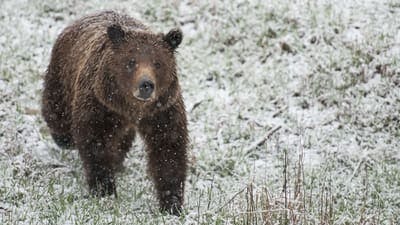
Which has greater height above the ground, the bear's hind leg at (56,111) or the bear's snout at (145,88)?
the bear's snout at (145,88)

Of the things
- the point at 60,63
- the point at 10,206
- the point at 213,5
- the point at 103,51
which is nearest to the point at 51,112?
the point at 60,63

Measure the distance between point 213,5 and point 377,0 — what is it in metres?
2.64

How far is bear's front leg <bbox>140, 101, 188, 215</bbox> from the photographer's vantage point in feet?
19.1

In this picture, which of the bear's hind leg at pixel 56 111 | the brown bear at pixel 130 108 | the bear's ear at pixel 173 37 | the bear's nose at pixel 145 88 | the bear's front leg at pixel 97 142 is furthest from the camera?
the bear's hind leg at pixel 56 111

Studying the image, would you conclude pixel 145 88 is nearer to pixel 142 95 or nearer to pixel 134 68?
pixel 142 95

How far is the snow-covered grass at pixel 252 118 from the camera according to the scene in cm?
543

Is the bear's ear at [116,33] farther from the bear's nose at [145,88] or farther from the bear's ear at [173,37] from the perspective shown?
the bear's nose at [145,88]

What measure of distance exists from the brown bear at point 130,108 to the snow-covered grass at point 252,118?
288 millimetres

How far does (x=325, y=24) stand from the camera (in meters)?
9.20

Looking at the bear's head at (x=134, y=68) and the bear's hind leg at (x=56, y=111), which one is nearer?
the bear's head at (x=134, y=68)

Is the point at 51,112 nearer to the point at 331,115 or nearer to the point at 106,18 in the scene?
the point at 106,18

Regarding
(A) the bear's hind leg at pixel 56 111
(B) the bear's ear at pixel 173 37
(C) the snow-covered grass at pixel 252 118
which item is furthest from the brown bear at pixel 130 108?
(A) the bear's hind leg at pixel 56 111

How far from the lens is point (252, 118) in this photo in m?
8.04

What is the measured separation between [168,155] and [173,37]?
1113 millimetres
